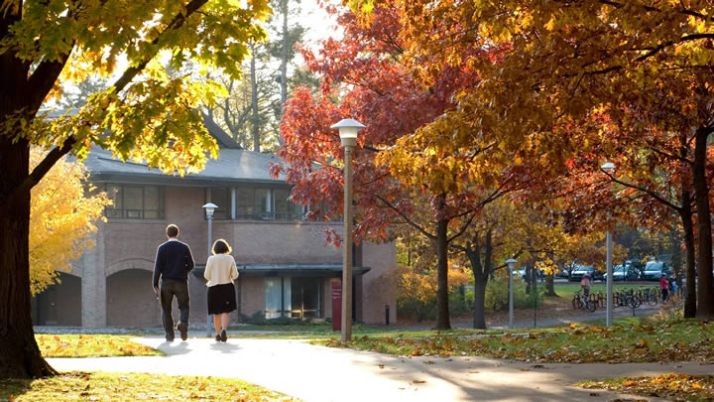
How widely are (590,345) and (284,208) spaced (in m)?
30.1

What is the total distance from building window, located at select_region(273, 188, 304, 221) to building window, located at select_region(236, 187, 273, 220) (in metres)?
0.41

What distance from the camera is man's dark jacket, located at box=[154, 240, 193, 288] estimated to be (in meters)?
16.2

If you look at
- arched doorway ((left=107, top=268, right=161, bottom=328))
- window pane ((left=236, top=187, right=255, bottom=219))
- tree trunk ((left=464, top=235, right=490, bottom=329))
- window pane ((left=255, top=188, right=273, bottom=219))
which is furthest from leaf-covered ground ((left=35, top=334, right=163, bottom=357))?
tree trunk ((left=464, top=235, right=490, bottom=329))

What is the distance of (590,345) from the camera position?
15117mm

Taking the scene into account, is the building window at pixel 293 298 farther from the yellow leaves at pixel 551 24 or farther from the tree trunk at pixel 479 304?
the yellow leaves at pixel 551 24

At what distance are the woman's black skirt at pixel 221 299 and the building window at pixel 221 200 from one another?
26.3m

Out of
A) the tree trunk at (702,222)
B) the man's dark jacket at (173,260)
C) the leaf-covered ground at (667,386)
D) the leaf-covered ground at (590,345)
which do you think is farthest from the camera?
the tree trunk at (702,222)

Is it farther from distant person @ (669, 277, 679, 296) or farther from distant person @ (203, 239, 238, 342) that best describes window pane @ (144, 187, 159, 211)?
distant person @ (669, 277, 679, 296)

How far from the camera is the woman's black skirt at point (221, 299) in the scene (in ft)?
54.5

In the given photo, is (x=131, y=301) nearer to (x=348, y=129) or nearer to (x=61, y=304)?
(x=61, y=304)

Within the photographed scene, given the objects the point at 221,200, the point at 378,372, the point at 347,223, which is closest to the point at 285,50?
the point at 221,200

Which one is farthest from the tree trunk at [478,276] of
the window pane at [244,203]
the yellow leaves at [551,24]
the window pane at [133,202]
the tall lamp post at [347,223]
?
the yellow leaves at [551,24]

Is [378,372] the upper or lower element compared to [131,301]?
lower

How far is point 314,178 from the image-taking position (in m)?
26.0
